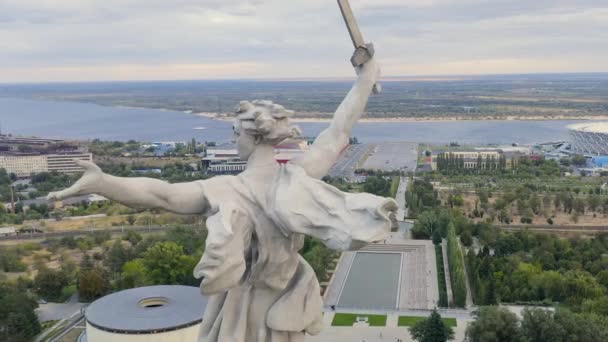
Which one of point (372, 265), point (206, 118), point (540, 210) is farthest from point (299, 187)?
point (206, 118)

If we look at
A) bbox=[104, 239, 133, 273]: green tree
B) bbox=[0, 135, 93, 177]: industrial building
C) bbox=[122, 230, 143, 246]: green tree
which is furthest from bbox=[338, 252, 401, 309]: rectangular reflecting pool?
bbox=[0, 135, 93, 177]: industrial building

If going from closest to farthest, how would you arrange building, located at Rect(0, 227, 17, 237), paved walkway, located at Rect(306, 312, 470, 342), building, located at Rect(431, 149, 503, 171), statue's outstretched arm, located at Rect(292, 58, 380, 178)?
statue's outstretched arm, located at Rect(292, 58, 380, 178), paved walkway, located at Rect(306, 312, 470, 342), building, located at Rect(0, 227, 17, 237), building, located at Rect(431, 149, 503, 171)

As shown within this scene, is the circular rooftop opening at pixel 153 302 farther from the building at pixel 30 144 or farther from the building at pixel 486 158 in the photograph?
the building at pixel 30 144

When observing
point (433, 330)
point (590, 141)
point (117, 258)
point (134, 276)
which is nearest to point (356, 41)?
point (433, 330)

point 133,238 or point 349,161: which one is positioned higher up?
point 133,238

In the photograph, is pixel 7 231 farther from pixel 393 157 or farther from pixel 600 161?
pixel 600 161

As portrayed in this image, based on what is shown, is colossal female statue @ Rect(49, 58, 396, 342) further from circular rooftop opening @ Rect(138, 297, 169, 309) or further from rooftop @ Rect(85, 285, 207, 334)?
circular rooftop opening @ Rect(138, 297, 169, 309)
